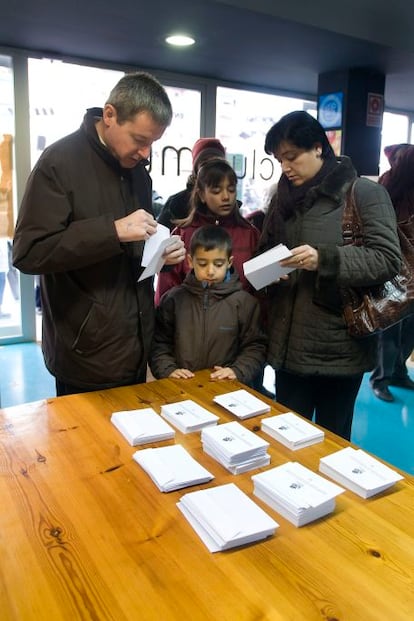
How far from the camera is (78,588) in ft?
2.77

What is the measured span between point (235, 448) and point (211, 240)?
89 centimetres

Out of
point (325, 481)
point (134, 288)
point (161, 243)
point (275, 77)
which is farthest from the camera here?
point (275, 77)

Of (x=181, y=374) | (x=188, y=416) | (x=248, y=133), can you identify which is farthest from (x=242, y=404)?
(x=248, y=133)

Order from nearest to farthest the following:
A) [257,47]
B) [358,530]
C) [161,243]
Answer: [358,530] → [161,243] → [257,47]

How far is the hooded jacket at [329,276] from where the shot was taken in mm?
1674

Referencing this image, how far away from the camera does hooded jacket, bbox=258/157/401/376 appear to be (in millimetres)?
1674

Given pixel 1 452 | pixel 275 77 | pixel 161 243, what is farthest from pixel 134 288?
pixel 275 77

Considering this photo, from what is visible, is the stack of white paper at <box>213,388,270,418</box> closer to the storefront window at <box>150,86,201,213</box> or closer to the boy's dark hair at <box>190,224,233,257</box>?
the boy's dark hair at <box>190,224,233,257</box>

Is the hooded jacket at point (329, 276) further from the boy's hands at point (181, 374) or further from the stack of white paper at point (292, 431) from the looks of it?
the stack of white paper at point (292, 431)

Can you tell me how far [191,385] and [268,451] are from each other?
46 centimetres

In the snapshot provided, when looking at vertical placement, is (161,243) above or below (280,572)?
above

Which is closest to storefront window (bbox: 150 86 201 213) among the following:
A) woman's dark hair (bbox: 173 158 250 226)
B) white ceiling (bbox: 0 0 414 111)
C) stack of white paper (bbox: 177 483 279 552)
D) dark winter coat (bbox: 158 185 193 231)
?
white ceiling (bbox: 0 0 414 111)

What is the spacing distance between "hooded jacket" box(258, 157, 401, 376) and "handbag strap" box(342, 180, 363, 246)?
1cm

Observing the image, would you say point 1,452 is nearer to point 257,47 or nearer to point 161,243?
point 161,243
